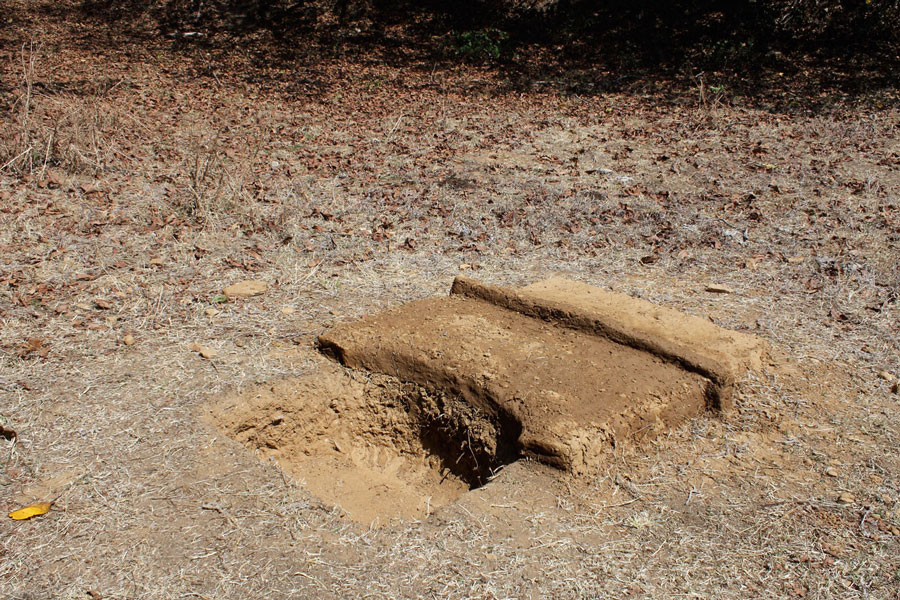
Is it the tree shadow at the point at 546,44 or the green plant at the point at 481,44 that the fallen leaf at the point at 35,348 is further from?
the green plant at the point at 481,44

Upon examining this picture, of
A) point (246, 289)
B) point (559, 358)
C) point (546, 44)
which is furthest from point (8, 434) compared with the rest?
point (546, 44)

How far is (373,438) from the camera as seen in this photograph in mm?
3877

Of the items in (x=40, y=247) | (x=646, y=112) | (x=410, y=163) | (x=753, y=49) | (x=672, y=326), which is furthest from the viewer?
(x=753, y=49)

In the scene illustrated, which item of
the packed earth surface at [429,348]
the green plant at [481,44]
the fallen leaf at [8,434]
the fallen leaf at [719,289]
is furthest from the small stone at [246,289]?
the green plant at [481,44]

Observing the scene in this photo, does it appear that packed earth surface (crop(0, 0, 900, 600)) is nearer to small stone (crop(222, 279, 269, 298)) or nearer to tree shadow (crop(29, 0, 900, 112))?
small stone (crop(222, 279, 269, 298))

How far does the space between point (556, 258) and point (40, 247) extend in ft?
12.2

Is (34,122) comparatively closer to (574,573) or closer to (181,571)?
(181,571)

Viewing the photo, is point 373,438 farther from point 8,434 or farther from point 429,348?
point 8,434

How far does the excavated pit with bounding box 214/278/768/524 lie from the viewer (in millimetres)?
3348

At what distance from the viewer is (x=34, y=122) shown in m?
6.99

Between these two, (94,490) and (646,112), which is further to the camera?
(646,112)

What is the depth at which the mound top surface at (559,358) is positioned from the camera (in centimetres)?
326

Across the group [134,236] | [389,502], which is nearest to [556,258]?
[389,502]

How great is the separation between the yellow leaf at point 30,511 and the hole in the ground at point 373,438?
2.72 ft
